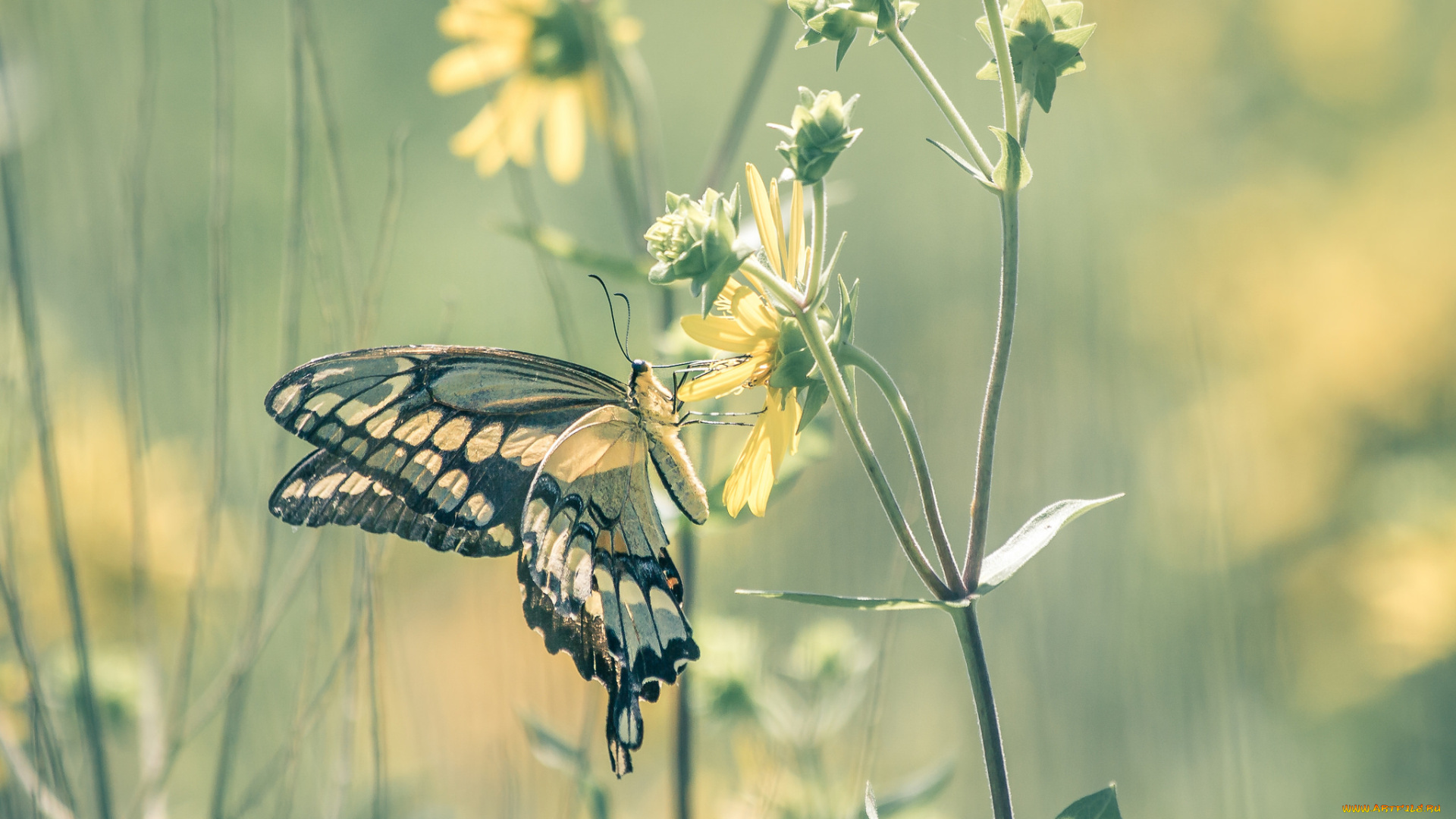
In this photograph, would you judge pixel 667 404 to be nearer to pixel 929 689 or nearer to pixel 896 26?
pixel 896 26

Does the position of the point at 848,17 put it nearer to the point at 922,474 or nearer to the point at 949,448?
the point at 922,474

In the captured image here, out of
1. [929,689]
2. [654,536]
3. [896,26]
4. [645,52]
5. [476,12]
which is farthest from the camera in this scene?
[645,52]

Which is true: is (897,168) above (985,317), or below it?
above

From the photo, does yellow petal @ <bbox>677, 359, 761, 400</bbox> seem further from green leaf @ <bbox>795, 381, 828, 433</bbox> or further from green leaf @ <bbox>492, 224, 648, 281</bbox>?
green leaf @ <bbox>492, 224, 648, 281</bbox>

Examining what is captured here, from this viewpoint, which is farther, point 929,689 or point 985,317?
point 985,317

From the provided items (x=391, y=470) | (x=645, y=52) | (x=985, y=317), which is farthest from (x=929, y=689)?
(x=645, y=52)

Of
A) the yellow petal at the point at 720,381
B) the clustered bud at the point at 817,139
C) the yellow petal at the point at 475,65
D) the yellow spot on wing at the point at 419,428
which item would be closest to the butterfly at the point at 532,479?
the yellow spot on wing at the point at 419,428

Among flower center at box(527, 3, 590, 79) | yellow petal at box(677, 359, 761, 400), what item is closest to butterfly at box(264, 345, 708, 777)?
yellow petal at box(677, 359, 761, 400)

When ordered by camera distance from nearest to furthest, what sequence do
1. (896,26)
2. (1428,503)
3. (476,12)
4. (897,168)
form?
(896,26) < (476,12) < (1428,503) < (897,168)
